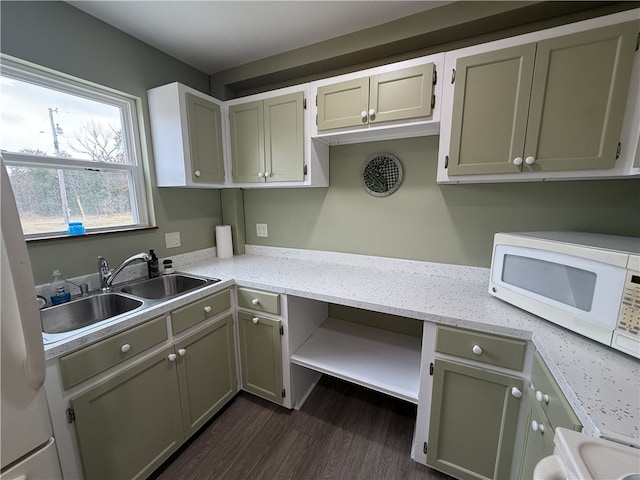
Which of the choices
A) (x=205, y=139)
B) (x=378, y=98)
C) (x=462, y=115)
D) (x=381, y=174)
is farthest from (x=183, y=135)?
(x=462, y=115)

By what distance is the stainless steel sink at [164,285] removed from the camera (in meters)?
1.70

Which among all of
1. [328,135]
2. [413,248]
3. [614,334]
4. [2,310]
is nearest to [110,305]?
[2,310]

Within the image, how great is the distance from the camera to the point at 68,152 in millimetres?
1490

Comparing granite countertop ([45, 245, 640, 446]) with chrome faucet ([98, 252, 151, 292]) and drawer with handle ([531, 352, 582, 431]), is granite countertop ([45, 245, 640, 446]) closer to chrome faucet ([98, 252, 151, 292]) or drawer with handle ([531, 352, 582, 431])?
drawer with handle ([531, 352, 582, 431])

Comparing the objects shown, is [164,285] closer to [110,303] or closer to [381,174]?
[110,303]

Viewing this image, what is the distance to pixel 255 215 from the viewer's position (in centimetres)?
239

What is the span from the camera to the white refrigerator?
2.11 ft

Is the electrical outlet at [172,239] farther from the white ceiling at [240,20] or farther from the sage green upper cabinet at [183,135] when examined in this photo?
the white ceiling at [240,20]

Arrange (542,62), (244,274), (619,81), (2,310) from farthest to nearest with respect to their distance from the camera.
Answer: (244,274)
(542,62)
(619,81)
(2,310)

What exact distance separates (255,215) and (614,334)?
2.27 meters

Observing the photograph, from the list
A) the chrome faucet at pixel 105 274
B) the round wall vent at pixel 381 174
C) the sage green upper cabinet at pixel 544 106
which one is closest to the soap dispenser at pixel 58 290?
the chrome faucet at pixel 105 274

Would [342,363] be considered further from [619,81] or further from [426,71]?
[619,81]

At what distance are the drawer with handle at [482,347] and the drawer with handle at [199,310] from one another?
49.9 inches

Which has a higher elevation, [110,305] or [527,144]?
[527,144]
